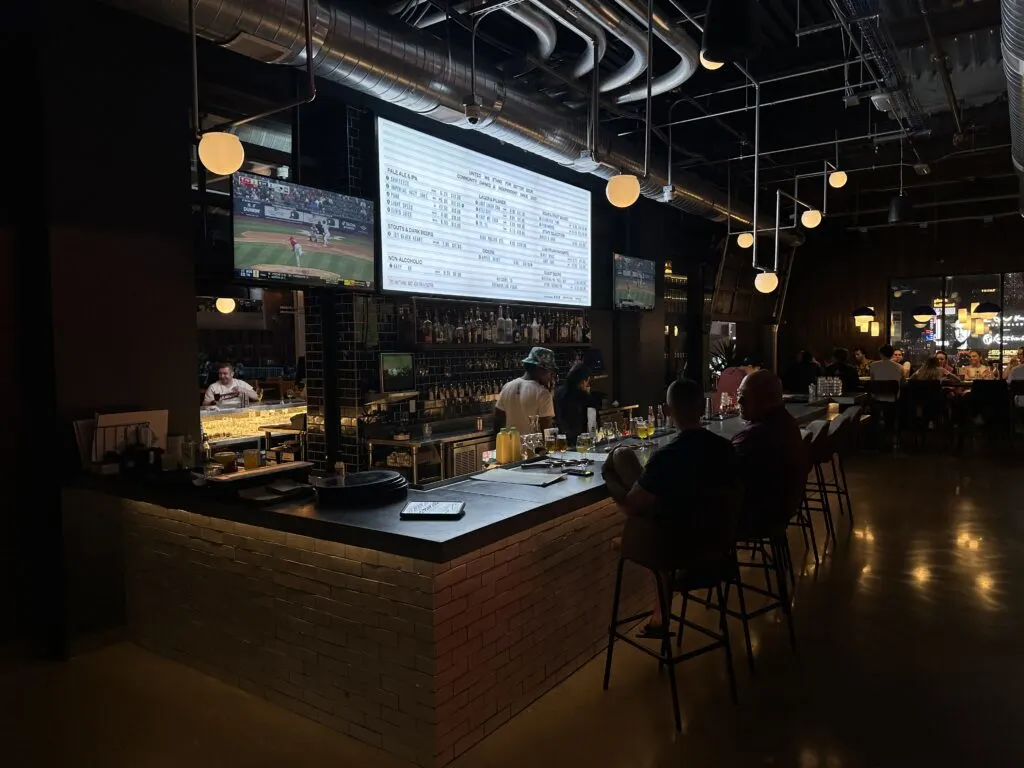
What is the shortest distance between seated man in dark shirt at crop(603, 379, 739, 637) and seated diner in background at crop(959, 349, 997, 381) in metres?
11.8

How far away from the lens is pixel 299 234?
181 inches

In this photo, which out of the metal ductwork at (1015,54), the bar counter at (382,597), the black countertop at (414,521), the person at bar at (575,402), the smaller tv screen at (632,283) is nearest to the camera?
the black countertop at (414,521)

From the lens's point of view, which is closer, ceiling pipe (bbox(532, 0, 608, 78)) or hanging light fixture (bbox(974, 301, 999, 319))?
ceiling pipe (bbox(532, 0, 608, 78))

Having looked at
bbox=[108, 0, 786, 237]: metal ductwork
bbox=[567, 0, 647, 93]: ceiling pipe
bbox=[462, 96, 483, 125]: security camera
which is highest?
bbox=[567, 0, 647, 93]: ceiling pipe

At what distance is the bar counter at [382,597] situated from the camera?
102 inches

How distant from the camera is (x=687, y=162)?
8820mm

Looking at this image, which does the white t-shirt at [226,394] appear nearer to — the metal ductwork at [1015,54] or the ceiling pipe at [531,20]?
the ceiling pipe at [531,20]

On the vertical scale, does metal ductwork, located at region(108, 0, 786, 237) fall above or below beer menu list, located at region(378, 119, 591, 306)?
above

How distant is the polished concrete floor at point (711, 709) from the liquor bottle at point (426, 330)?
10.6 ft

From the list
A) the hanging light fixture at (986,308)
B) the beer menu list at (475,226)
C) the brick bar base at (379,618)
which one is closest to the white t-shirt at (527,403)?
the beer menu list at (475,226)

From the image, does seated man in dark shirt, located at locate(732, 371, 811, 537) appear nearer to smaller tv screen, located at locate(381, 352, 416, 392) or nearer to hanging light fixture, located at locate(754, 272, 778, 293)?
smaller tv screen, located at locate(381, 352, 416, 392)

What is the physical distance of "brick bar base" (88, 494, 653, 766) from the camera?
2611mm

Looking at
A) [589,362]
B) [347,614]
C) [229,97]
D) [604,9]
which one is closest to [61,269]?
[229,97]

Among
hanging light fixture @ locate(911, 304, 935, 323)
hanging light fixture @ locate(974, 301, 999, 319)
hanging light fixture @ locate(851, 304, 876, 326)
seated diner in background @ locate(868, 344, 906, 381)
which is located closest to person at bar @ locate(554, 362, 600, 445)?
seated diner in background @ locate(868, 344, 906, 381)
